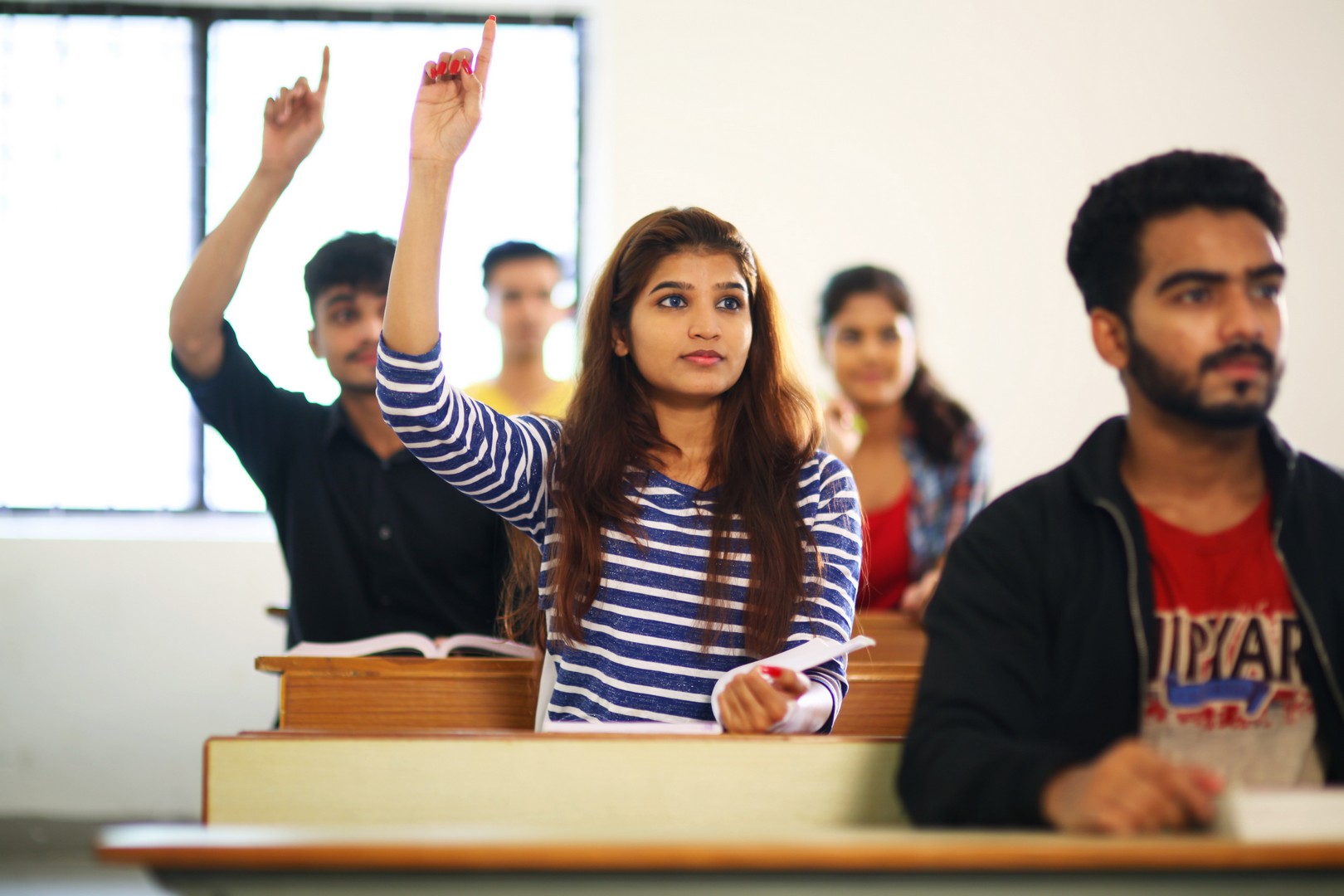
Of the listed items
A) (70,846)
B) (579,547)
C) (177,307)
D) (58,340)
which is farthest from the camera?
(58,340)

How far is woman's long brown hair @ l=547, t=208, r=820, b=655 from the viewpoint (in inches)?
60.9

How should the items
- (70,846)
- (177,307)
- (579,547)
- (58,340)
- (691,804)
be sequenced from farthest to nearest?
1. (58,340)
2. (70,846)
3. (177,307)
4. (579,547)
5. (691,804)

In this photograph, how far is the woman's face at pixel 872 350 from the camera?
297cm

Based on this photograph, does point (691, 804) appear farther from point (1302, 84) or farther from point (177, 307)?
point (1302, 84)

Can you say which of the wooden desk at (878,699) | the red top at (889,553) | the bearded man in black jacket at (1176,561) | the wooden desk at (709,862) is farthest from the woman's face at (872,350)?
the wooden desk at (709,862)

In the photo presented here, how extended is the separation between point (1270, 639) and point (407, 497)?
→ 144cm

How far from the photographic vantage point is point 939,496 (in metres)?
2.82

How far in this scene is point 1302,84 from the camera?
4.12 m

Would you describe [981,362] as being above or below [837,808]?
above

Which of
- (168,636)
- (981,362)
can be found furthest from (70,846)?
(981,362)

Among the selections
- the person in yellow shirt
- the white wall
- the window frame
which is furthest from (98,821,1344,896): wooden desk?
the window frame

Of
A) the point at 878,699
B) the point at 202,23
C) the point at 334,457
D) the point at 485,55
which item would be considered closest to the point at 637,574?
the point at 878,699

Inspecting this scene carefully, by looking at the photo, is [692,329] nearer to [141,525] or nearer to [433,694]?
[433,694]

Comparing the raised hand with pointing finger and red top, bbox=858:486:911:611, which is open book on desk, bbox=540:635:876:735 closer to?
the raised hand with pointing finger
